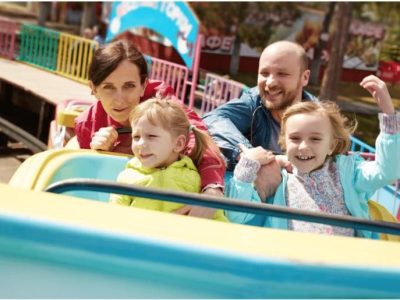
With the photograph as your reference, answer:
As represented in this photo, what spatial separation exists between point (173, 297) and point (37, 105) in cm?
712

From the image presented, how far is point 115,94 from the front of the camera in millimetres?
2342

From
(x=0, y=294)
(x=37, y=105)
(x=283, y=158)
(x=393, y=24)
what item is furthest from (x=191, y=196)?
(x=393, y=24)

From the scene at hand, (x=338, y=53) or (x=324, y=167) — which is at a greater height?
(x=338, y=53)

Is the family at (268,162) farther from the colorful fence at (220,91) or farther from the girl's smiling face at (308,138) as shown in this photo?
the colorful fence at (220,91)

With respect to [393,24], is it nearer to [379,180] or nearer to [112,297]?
[379,180]

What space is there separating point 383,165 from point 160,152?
2.27ft

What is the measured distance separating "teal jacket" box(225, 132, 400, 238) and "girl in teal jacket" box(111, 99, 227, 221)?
114 millimetres

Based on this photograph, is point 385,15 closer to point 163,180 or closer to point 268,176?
point 268,176

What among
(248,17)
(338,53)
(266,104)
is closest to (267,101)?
(266,104)

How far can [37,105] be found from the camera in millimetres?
7801

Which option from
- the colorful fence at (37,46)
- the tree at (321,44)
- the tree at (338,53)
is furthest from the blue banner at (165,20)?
the tree at (321,44)

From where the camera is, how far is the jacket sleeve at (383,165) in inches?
74.0

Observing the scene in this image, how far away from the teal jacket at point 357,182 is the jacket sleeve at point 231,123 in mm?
192

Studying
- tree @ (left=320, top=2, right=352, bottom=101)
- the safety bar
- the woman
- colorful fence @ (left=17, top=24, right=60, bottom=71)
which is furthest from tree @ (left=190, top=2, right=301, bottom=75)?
the safety bar
